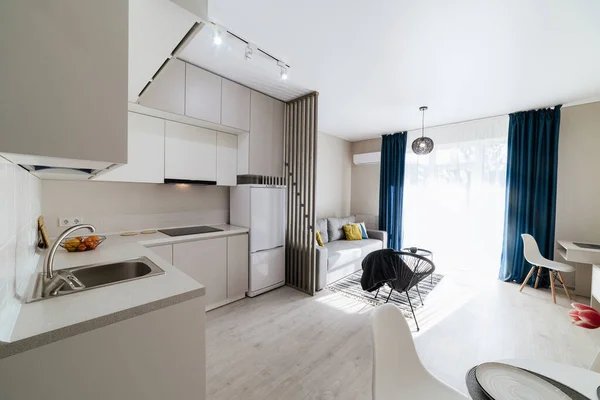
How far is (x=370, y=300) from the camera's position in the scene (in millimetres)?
3160

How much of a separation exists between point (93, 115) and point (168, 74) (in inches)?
77.0

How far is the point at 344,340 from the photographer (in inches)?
90.3

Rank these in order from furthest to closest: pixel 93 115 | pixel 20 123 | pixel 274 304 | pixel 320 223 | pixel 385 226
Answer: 1. pixel 385 226
2. pixel 320 223
3. pixel 274 304
4. pixel 93 115
5. pixel 20 123

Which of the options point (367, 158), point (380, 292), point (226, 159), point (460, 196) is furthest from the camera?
point (367, 158)

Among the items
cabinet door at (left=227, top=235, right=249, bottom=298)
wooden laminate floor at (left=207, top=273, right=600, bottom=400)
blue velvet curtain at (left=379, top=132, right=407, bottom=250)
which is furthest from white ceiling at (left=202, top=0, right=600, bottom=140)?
wooden laminate floor at (left=207, top=273, right=600, bottom=400)

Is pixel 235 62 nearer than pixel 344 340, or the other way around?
pixel 344 340

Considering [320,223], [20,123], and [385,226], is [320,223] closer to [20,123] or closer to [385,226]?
[385,226]

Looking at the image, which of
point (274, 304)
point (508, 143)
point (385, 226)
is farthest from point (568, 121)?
point (274, 304)

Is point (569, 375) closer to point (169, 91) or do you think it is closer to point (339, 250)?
point (339, 250)

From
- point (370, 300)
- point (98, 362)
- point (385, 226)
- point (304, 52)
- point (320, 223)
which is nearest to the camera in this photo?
point (98, 362)

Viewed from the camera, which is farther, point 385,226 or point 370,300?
point 385,226

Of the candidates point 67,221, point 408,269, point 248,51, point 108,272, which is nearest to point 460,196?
point 408,269

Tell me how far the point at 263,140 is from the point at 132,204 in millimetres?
1730

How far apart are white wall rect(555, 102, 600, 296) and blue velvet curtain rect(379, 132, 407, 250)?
2.29 metres
